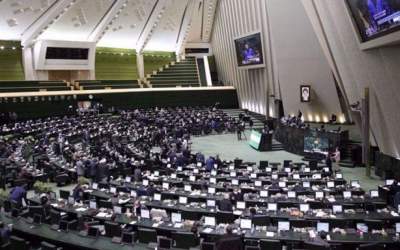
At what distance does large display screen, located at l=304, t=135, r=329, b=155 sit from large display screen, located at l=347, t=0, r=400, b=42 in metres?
8.88

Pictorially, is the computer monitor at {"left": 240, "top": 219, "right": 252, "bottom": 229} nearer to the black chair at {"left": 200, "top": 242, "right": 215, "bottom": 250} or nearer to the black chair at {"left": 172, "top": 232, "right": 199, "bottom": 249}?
the black chair at {"left": 172, "top": 232, "right": 199, "bottom": 249}

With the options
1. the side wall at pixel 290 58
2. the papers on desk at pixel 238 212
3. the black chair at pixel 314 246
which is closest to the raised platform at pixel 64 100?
the side wall at pixel 290 58

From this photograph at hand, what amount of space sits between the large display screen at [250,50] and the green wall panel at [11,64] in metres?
21.8

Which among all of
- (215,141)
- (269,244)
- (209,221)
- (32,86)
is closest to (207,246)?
(269,244)

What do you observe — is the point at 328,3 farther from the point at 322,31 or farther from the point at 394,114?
the point at 394,114

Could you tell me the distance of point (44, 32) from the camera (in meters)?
43.2

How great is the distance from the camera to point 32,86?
41469mm

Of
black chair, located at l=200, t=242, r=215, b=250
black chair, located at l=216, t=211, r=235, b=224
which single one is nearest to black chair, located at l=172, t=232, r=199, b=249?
black chair, located at l=200, t=242, r=215, b=250

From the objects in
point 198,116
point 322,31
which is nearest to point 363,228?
point 322,31

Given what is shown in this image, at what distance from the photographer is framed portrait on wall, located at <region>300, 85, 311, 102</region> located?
3284cm

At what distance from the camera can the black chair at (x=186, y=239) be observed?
1101cm

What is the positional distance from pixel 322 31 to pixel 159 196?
15.9 meters

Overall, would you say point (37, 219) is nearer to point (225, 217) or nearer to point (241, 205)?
point (225, 217)

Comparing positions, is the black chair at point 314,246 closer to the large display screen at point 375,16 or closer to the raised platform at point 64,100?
the large display screen at point 375,16
